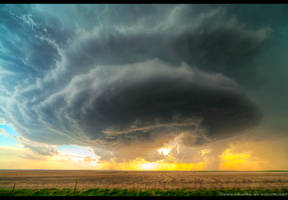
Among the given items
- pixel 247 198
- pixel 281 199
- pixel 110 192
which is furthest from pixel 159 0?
pixel 110 192

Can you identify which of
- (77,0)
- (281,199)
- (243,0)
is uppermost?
(243,0)

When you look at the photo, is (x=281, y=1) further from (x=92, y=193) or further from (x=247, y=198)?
(x=92, y=193)

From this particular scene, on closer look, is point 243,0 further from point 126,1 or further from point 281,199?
point 281,199

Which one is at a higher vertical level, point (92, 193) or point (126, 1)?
point (126, 1)

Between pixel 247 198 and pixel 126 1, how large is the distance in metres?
23.3

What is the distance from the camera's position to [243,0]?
1076cm

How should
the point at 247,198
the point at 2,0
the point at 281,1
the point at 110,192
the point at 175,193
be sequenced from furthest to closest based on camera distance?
the point at 110,192 → the point at 175,193 → the point at 247,198 → the point at 281,1 → the point at 2,0

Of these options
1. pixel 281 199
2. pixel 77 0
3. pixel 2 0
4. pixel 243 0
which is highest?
pixel 243 0

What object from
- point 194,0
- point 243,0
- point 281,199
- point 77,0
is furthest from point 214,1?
point 281,199

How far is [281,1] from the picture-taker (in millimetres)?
10258

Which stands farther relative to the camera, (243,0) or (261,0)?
(243,0)

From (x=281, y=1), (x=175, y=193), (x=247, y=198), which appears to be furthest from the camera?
(x=175, y=193)

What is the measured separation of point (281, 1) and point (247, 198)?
19.3 meters

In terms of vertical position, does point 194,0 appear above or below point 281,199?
above
